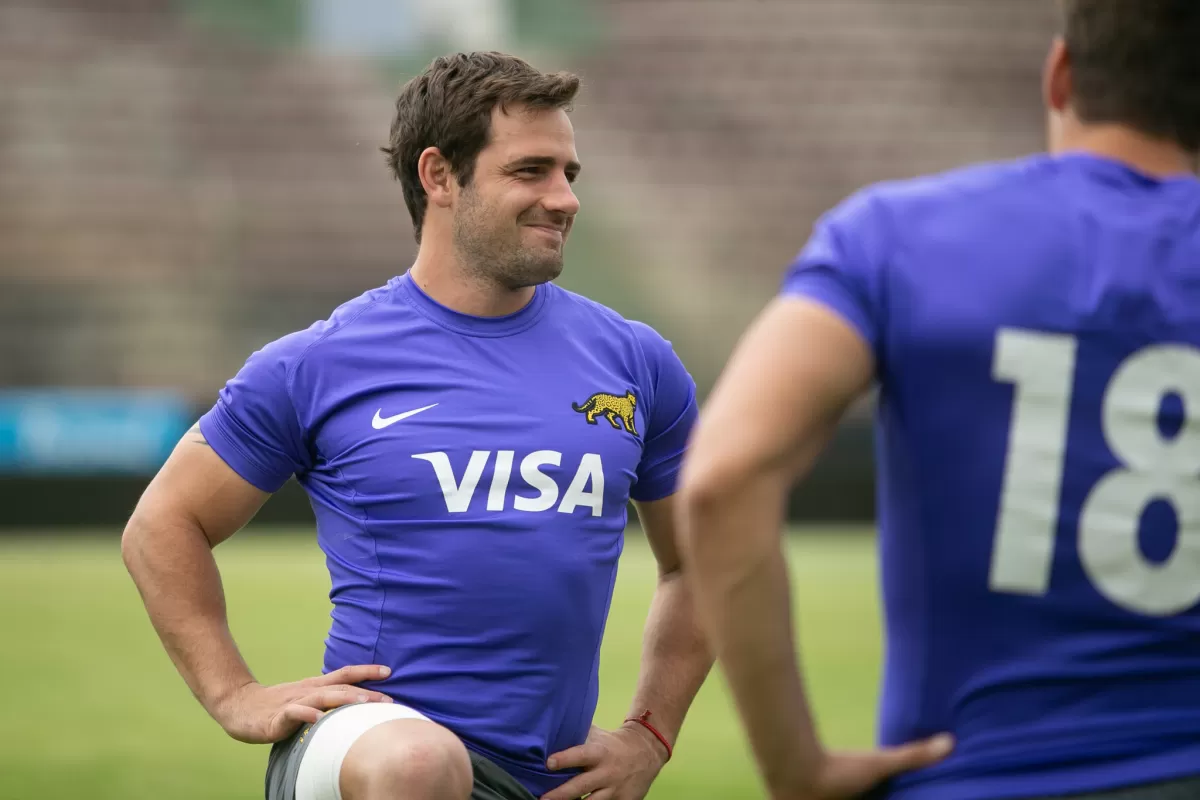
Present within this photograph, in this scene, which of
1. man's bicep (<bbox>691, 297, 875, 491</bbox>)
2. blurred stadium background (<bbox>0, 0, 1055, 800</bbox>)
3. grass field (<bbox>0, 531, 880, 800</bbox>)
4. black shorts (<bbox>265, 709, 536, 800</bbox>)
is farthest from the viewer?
blurred stadium background (<bbox>0, 0, 1055, 800</bbox>)

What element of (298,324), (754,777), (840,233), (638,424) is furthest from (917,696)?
(298,324)

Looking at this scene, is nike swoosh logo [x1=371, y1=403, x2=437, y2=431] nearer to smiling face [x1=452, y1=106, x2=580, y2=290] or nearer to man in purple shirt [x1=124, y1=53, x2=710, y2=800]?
man in purple shirt [x1=124, y1=53, x2=710, y2=800]

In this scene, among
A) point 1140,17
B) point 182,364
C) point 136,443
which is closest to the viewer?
point 1140,17

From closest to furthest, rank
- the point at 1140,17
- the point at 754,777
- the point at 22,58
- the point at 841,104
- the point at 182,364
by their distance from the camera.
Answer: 1. the point at 1140,17
2. the point at 754,777
3. the point at 182,364
4. the point at 22,58
5. the point at 841,104

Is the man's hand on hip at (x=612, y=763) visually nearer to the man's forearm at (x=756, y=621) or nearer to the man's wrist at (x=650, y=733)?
the man's wrist at (x=650, y=733)

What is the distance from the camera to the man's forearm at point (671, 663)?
8.51 ft

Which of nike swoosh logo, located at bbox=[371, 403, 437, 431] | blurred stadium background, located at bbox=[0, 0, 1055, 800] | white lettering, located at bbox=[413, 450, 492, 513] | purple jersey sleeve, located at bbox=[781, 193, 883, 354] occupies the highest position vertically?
purple jersey sleeve, located at bbox=[781, 193, 883, 354]

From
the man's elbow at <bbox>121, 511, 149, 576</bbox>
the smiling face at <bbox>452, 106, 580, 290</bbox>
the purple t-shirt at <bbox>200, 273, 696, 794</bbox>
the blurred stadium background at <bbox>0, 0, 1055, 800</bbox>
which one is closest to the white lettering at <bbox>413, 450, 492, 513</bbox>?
the purple t-shirt at <bbox>200, 273, 696, 794</bbox>

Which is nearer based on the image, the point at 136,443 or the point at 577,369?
the point at 577,369

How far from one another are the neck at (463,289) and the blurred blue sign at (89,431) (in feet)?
34.8

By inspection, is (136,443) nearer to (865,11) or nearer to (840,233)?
(865,11)

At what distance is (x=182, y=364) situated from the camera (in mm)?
15242

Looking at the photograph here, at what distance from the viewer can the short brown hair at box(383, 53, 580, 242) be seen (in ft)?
8.39

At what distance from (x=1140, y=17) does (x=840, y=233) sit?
351mm
